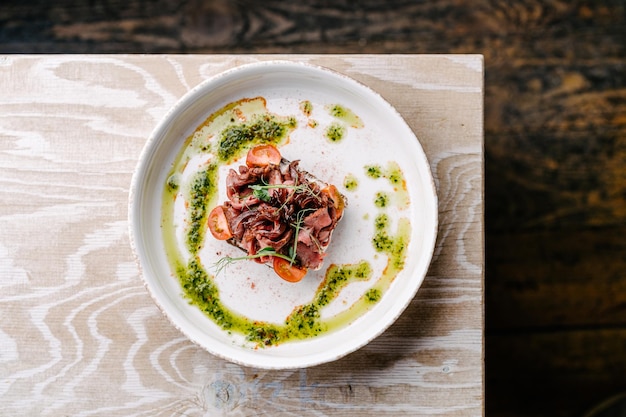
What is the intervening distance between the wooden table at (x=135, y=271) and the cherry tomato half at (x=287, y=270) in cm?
27

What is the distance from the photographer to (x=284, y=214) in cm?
150

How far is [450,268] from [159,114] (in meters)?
0.85

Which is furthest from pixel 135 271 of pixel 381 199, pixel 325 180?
pixel 381 199

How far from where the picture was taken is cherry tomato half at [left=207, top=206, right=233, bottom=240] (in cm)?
154

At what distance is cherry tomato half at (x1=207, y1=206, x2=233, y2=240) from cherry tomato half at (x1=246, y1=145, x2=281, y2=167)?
14cm

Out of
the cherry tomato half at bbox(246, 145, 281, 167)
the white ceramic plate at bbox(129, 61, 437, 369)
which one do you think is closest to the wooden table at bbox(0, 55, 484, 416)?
the white ceramic plate at bbox(129, 61, 437, 369)

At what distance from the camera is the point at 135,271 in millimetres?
1605

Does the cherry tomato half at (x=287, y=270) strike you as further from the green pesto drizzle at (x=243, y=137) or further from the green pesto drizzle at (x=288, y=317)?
the green pesto drizzle at (x=243, y=137)

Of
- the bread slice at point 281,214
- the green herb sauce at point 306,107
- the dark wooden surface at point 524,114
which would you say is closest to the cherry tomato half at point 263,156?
the bread slice at point 281,214

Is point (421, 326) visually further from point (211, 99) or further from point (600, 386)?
point (600, 386)

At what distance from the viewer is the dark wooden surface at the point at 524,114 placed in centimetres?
215

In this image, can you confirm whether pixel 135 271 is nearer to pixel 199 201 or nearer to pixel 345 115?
pixel 199 201

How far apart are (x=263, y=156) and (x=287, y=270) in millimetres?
291

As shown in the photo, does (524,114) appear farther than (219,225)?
Yes
